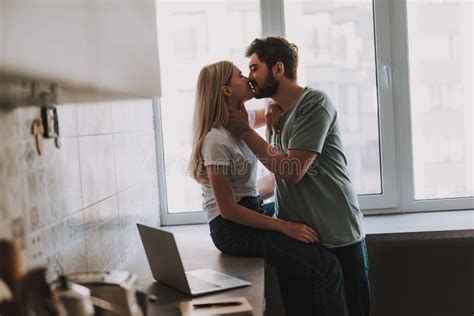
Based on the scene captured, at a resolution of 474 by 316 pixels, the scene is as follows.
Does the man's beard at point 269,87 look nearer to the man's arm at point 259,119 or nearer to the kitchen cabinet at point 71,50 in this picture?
the man's arm at point 259,119

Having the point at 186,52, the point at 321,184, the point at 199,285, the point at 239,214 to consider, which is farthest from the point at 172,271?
the point at 186,52

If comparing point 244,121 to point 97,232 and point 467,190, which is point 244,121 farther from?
point 467,190

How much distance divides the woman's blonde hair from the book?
667 millimetres

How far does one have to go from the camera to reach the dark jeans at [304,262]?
1994 mm

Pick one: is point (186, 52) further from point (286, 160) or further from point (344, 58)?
point (286, 160)

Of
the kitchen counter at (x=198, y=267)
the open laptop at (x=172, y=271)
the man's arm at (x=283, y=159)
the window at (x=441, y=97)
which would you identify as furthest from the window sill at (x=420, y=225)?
the open laptop at (x=172, y=271)

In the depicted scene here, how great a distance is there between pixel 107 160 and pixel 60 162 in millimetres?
441

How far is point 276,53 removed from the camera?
2.19 m

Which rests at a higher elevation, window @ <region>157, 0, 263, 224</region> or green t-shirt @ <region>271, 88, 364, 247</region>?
window @ <region>157, 0, 263, 224</region>

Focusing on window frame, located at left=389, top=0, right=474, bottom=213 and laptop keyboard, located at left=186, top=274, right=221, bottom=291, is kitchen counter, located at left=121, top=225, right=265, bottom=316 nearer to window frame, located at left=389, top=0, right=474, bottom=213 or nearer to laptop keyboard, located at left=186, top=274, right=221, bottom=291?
laptop keyboard, located at left=186, top=274, right=221, bottom=291

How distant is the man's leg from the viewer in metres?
2.09

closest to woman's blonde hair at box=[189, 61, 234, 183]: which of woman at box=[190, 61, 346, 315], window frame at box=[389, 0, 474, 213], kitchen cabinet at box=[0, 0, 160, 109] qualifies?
woman at box=[190, 61, 346, 315]

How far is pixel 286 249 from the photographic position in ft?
6.58

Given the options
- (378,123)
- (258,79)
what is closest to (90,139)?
(258,79)
